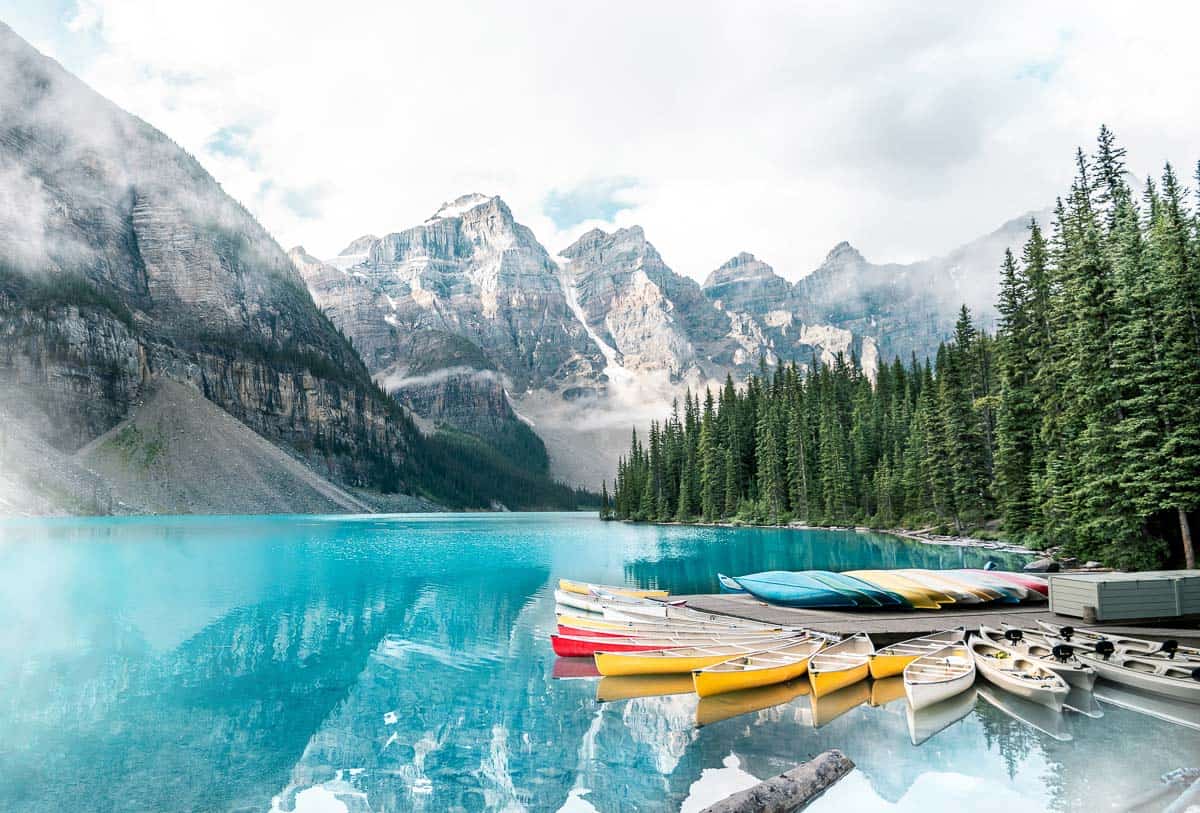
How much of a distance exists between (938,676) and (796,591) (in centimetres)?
1015

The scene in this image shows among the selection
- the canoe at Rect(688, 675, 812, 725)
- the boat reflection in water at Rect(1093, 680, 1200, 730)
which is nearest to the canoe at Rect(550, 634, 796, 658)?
the canoe at Rect(688, 675, 812, 725)

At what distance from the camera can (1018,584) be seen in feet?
91.9

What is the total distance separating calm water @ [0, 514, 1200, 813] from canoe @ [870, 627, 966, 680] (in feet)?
5.23

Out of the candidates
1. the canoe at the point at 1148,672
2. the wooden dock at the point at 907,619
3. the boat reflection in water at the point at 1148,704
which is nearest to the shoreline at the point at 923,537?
the wooden dock at the point at 907,619

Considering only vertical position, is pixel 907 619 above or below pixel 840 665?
above

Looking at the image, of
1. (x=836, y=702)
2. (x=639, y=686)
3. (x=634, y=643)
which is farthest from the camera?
(x=634, y=643)

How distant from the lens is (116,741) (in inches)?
605

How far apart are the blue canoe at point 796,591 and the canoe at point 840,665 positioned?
17.5 feet

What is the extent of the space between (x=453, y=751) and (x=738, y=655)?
7980 mm

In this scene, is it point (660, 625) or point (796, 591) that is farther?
point (796, 591)

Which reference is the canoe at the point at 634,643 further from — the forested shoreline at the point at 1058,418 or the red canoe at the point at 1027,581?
the forested shoreline at the point at 1058,418

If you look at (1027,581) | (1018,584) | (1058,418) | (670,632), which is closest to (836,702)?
(670,632)

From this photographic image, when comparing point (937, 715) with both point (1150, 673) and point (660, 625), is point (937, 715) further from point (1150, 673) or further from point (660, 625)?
point (660, 625)

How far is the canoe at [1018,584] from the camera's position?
90.4ft
